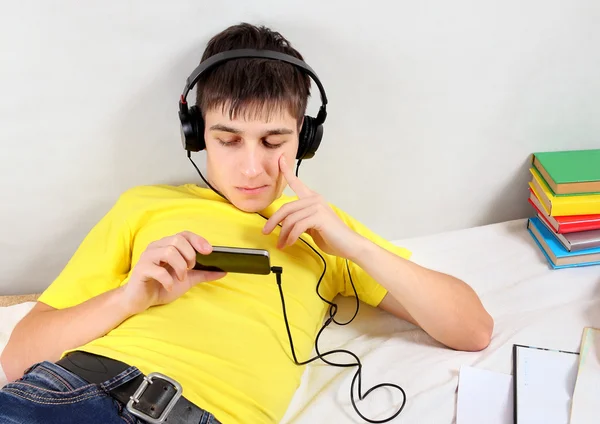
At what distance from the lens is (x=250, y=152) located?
1.04 meters

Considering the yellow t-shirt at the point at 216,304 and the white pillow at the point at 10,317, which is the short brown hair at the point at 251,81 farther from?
the white pillow at the point at 10,317

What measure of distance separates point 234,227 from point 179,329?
0.24 meters

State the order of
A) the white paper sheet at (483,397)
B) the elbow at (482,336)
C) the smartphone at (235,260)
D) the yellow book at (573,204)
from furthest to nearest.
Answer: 1. the yellow book at (573,204)
2. the elbow at (482,336)
3. the white paper sheet at (483,397)
4. the smartphone at (235,260)

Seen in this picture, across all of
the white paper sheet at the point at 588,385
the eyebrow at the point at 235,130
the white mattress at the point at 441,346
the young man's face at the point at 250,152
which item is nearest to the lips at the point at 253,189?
the young man's face at the point at 250,152

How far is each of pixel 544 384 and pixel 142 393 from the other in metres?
0.71

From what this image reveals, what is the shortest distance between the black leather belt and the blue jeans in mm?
11

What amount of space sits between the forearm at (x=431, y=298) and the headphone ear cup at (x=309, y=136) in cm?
22

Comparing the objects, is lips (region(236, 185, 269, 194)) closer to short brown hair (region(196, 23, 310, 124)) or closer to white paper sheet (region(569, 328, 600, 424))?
short brown hair (region(196, 23, 310, 124))

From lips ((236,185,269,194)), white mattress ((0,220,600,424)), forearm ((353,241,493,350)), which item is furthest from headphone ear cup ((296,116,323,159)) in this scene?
white mattress ((0,220,600,424))

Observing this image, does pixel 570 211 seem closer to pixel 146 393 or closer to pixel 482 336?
pixel 482 336

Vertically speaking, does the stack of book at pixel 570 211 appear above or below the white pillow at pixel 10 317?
above

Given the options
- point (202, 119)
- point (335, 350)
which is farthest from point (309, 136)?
point (335, 350)

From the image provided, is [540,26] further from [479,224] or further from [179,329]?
[179,329]

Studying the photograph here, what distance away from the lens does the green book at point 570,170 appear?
52.5 inches
